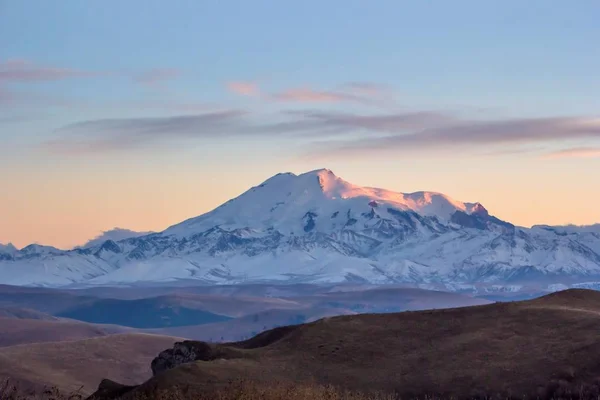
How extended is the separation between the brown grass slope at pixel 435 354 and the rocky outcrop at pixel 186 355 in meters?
0.38

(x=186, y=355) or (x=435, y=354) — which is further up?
(x=186, y=355)

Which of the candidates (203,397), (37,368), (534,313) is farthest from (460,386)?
(37,368)

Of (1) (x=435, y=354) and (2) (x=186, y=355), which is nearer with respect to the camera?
(1) (x=435, y=354)

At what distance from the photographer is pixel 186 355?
8300 cm

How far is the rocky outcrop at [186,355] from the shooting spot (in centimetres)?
8075

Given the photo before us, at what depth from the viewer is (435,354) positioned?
7869 cm

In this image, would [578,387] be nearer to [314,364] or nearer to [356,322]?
[314,364]

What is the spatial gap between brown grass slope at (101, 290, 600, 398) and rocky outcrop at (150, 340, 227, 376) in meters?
0.38

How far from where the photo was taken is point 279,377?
73.1 m

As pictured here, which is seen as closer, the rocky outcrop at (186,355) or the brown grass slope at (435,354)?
the brown grass slope at (435,354)

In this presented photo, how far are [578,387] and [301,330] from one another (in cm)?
2441

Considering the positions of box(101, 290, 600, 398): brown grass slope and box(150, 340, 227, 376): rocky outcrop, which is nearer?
box(101, 290, 600, 398): brown grass slope

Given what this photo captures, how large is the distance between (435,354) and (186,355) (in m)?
17.2

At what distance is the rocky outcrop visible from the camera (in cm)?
8075
